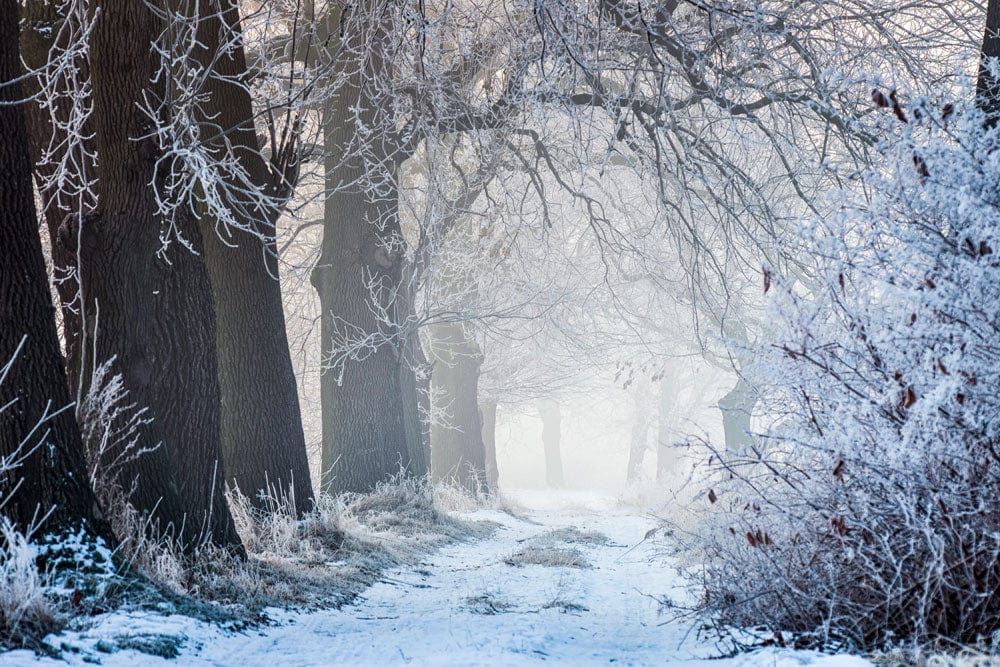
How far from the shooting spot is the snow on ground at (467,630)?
12.8ft

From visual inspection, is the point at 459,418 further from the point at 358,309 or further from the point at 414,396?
the point at 358,309

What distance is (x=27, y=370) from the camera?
454cm

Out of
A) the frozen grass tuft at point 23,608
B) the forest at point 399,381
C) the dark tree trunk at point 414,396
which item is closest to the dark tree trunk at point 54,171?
the forest at point 399,381

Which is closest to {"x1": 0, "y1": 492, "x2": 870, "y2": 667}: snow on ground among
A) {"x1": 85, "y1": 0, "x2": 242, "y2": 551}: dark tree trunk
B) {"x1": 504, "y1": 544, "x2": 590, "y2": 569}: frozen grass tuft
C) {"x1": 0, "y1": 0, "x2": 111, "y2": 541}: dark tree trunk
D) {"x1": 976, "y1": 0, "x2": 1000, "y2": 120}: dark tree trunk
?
{"x1": 504, "y1": 544, "x2": 590, "y2": 569}: frozen grass tuft

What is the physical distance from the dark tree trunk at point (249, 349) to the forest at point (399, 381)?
0.03m

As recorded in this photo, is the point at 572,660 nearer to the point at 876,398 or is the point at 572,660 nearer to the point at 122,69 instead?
the point at 876,398

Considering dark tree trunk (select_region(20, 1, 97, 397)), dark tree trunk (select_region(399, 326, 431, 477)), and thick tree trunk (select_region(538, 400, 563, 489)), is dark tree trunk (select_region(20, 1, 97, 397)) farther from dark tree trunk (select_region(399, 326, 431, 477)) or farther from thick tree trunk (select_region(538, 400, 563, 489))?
thick tree trunk (select_region(538, 400, 563, 489))

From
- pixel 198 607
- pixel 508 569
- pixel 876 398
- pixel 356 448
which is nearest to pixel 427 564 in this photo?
pixel 508 569

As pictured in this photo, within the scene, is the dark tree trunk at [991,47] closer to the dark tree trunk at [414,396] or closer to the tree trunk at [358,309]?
the tree trunk at [358,309]

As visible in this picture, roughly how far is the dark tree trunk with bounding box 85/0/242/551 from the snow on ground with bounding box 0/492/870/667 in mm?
1381

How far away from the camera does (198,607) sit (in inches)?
187

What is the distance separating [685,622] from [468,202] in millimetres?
8679

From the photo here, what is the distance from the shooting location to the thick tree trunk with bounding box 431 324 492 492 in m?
17.9

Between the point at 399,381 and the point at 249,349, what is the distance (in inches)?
140
